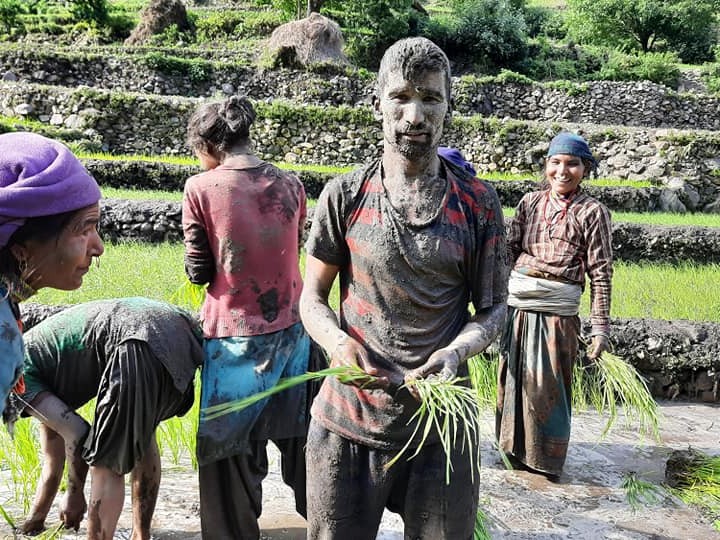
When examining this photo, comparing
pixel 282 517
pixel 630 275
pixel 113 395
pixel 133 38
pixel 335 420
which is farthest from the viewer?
pixel 133 38

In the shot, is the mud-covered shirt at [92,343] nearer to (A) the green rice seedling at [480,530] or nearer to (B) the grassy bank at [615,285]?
(A) the green rice seedling at [480,530]

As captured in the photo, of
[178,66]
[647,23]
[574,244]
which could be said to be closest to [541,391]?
[574,244]

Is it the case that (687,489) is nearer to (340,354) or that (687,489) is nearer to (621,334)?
(621,334)

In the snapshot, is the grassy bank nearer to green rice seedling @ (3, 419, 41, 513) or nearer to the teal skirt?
green rice seedling @ (3, 419, 41, 513)

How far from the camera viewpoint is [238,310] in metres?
2.59

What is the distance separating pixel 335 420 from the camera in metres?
1.86

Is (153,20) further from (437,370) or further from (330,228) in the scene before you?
(437,370)

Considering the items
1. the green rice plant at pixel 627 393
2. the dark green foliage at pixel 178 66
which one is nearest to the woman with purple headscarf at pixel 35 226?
the green rice plant at pixel 627 393

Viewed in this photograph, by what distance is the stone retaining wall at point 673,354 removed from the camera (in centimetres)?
478

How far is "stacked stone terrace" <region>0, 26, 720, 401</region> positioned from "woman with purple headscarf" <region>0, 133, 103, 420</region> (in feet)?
13.5

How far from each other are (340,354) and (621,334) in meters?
3.67

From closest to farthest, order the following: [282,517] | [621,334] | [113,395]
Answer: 1. [113,395]
2. [282,517]
3. [621,334]

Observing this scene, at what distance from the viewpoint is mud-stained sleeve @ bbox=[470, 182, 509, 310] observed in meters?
1.84

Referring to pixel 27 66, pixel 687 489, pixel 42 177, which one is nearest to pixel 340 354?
pixel 42 177
